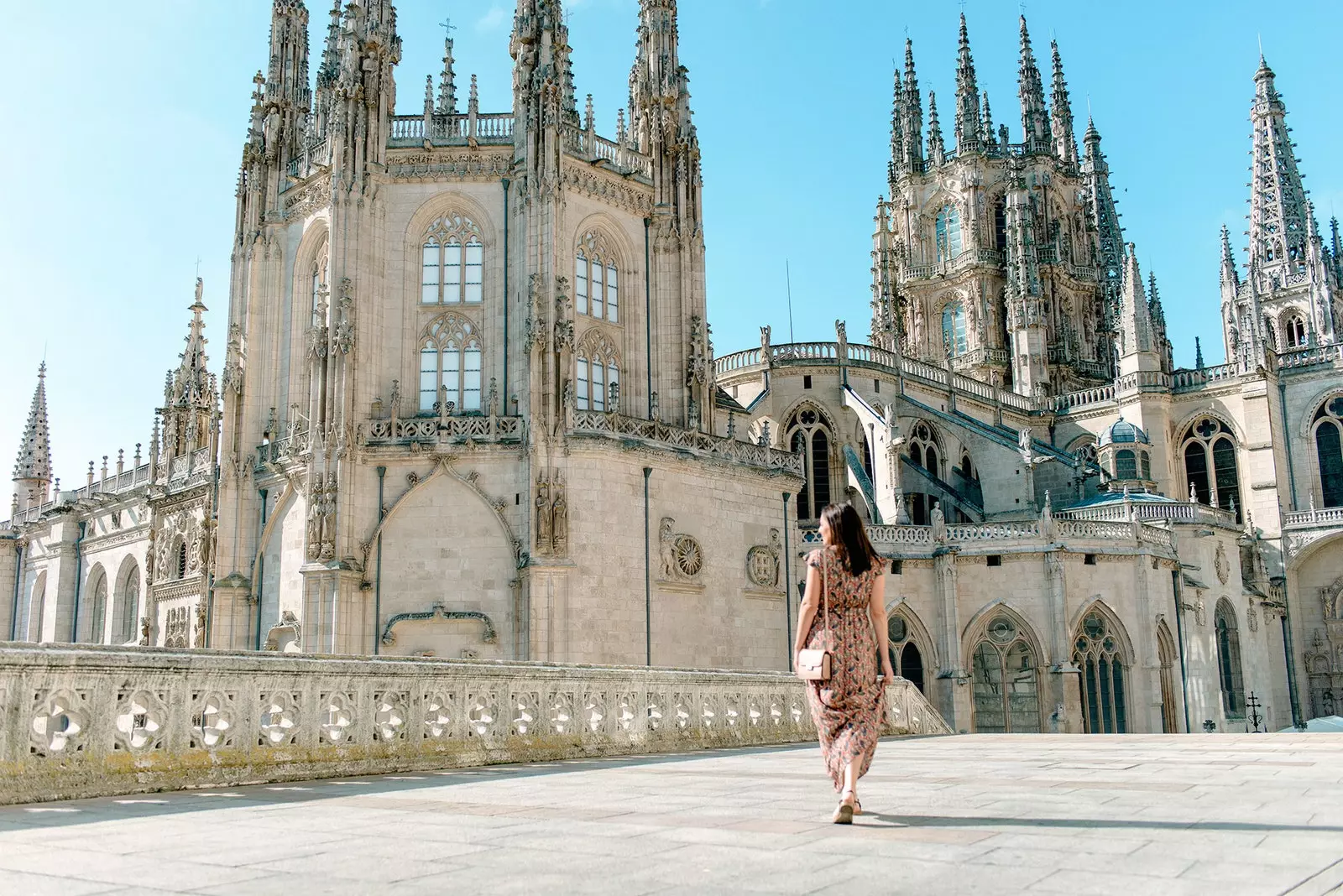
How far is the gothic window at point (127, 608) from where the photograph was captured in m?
46.0

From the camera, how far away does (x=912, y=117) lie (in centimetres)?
7075

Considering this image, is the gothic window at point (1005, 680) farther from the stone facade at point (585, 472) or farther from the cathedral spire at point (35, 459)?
the cathedral spire at point (35, 459)

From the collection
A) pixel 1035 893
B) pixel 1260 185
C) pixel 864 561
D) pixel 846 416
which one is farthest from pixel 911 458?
pixel 1035 893

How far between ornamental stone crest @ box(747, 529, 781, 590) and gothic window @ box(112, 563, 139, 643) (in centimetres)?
2624

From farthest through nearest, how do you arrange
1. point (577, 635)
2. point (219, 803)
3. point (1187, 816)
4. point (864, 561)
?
point (577, 635), point (219, 803), point (864, 561), point (1187, 816)

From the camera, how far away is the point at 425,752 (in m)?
12.1

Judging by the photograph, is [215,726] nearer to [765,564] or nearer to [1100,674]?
[765,564]

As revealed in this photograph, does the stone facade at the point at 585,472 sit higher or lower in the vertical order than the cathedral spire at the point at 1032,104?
lower

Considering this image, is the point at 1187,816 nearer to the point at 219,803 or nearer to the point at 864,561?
the point at 864,561

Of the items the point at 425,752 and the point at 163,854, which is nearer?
the point at 163,854

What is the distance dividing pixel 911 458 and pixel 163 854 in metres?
43.3

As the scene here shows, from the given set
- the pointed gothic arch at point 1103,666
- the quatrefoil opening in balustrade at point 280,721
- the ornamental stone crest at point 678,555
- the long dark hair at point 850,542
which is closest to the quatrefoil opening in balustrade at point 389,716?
the quatrefoil opening in balustrade at point 280,721

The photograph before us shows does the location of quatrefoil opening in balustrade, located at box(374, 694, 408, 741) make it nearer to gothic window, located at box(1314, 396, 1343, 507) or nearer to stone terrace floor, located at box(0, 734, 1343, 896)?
stone terrace floor, located at box(0, 734, 1343, 896)

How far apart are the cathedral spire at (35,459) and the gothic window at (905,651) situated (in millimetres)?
41593
